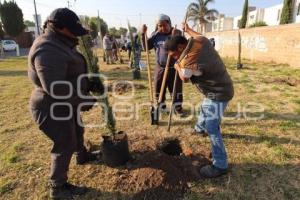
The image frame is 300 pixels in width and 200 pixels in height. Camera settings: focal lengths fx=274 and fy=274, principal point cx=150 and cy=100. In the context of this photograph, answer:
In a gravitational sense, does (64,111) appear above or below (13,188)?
above

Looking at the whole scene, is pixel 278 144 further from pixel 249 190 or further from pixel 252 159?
pixel 249 190

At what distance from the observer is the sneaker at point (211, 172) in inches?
133

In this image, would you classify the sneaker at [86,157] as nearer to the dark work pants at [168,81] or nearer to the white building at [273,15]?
the dark work pants at [168,81]

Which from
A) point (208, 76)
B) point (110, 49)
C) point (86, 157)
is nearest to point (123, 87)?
point (86, 157)

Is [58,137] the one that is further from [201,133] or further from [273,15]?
[273,15]

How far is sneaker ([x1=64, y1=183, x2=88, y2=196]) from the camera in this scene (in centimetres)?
316

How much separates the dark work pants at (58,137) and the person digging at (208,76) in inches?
54.3

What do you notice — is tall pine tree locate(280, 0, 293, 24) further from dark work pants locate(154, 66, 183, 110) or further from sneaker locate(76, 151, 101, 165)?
sneaker locate(76, 151, 101, 165)

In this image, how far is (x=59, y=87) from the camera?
2648mm

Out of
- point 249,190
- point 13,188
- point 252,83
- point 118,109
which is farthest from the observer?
point 252,83

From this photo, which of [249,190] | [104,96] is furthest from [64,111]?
[249,190]

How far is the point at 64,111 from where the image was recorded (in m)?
2.94

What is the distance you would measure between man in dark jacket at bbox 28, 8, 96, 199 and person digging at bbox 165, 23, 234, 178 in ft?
3.51

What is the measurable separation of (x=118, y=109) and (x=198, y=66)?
12.0 ft
